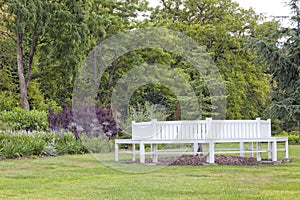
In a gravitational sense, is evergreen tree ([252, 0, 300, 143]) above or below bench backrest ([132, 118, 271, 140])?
above

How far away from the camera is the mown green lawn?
6371 mm

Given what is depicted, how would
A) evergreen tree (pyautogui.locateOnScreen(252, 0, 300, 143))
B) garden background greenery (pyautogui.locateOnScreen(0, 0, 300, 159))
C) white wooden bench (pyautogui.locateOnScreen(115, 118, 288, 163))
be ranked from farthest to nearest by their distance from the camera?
evergreen tree (pyautogui.locateOnScreen(252, 0, 300, 143)), garden background greenery (pyautogui.locateOnScreen(0, 0, 300, 159)), white wooden bench (pyautogui.locateOnScreen(115, 118, 288, 163))

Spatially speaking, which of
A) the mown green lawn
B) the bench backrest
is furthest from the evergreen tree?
the mown green lawn

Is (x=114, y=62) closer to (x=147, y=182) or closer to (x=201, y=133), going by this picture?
(x=201, y=133)

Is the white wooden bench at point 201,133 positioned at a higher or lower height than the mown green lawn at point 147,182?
higher

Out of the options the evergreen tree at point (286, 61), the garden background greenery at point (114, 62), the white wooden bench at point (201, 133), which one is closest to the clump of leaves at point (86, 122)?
the garden background greenery at point (114, 62)

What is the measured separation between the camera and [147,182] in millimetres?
7727

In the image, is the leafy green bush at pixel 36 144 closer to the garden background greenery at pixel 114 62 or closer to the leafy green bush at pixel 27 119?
the garden background greenery at pixel 114 62

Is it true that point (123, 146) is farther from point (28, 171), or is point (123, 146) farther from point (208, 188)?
point (208, 188)

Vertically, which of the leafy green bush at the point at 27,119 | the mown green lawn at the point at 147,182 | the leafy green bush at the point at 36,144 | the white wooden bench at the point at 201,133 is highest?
the leafy green bush at the point at 27,119

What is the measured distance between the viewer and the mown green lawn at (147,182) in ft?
20.9

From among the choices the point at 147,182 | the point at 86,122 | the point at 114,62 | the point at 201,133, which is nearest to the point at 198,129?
the point at 201,133

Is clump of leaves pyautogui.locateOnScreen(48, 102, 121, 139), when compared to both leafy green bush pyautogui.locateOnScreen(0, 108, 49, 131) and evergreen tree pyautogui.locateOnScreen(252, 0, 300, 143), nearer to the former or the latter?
leafy green bush pyautogui.locateOnScreen(0, 108, 49, 131)

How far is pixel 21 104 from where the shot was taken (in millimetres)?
23312
